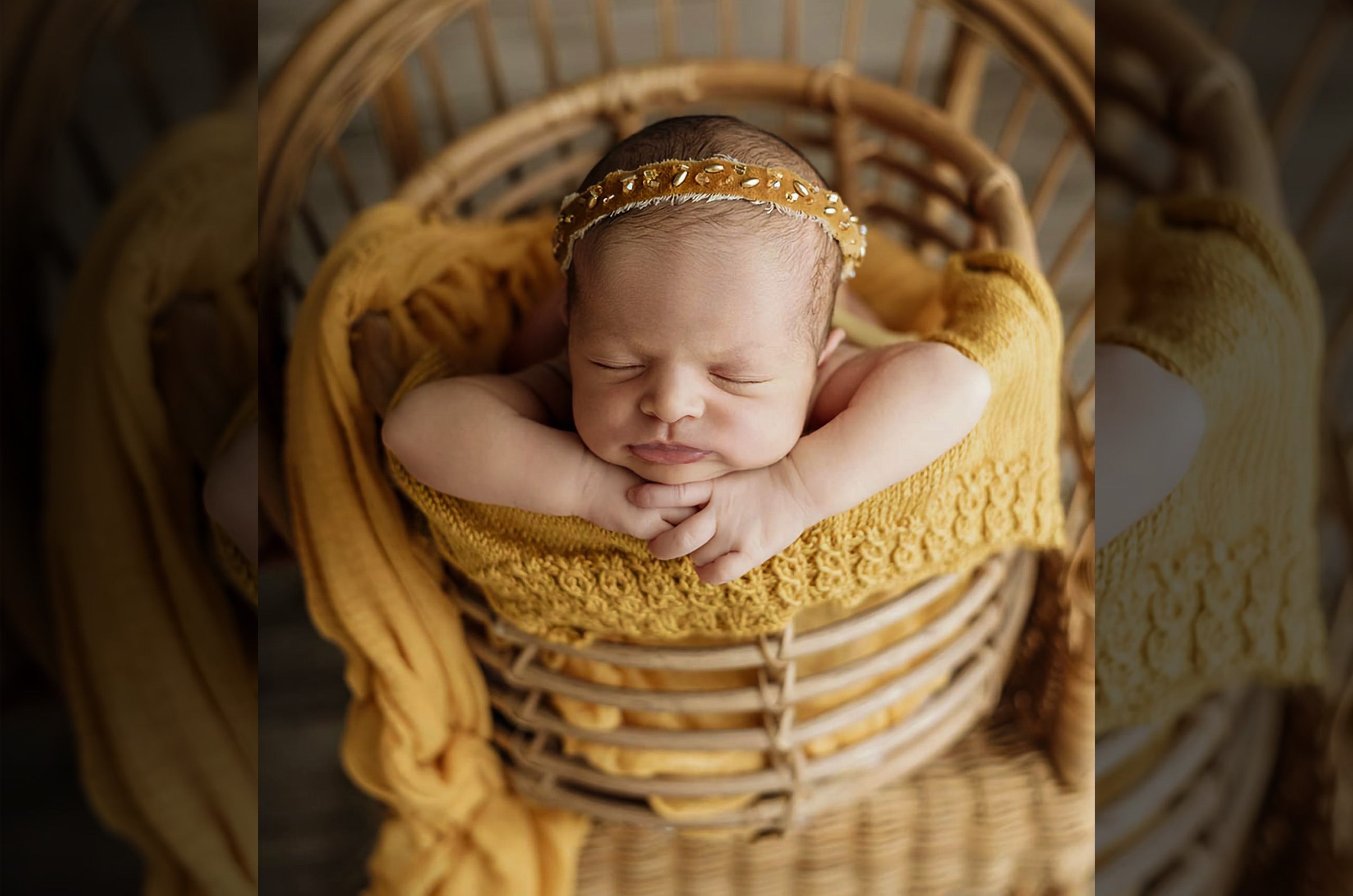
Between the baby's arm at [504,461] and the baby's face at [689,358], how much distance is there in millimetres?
19

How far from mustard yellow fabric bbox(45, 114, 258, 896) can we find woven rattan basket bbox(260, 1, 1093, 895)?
24cm

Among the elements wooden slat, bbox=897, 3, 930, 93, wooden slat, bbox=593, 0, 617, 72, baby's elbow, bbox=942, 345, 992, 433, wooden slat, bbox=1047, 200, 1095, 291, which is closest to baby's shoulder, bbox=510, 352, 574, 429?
baby's elbow, bbox=942, 345, 992, 433

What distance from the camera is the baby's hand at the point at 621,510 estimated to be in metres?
0.53

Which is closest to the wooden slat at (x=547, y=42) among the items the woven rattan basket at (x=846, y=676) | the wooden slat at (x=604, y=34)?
the wooden slat at (x=604, y=34)

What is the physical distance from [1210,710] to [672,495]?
19.8 inches

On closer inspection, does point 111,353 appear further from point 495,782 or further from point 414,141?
point 414,141

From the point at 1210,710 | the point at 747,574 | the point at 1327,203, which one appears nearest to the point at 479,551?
the point at 747,574

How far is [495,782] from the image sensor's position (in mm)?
719

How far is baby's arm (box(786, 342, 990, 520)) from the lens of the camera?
540 mm

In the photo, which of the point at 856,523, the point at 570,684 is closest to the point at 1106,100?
the point at 856,523

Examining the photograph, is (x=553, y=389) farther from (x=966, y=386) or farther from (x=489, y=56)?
(x=489, y=56)

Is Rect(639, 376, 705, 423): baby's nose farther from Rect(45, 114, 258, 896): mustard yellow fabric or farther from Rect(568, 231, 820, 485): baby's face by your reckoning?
Rect(45, 114, 258, 896): mustard yellow fabric

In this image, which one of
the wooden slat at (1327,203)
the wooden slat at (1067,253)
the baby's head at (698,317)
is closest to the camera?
the wooden slat at (1327,203)

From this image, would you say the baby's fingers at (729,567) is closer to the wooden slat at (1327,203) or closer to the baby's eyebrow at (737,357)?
the baby's eyebrow at (737,357)
